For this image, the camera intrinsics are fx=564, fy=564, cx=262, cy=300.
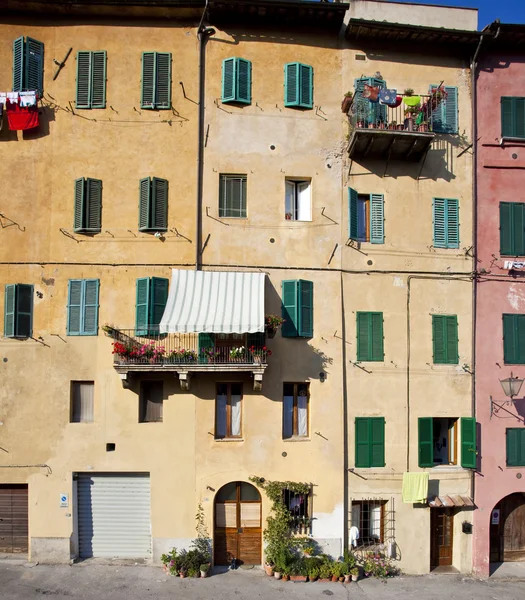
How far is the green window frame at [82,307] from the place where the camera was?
61.2 feet

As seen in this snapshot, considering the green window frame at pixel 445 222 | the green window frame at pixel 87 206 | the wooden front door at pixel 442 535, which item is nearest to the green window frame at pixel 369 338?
the green window frame at pixel 445 222

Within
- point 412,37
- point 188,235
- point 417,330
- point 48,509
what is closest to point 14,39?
point 188,235

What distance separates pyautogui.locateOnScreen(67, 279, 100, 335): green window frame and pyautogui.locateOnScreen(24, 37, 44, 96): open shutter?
6.74 m

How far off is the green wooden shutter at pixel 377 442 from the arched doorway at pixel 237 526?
161 inches

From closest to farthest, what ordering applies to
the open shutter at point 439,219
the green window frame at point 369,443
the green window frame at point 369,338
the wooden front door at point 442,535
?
the green window frame at point 369,443
the green window frame at point 369,338
the wooden front door at point 442,535
the open shutter at point 439,219

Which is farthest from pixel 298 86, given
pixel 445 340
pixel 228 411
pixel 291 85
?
pixel 228 411

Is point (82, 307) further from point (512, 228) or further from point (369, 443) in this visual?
point (512, 228)

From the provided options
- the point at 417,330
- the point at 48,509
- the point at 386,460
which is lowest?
the point at 48,509

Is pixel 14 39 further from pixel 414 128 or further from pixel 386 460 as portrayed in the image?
pixel 386 460

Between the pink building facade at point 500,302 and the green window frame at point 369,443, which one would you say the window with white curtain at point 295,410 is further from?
the pink building facade at point 500,302

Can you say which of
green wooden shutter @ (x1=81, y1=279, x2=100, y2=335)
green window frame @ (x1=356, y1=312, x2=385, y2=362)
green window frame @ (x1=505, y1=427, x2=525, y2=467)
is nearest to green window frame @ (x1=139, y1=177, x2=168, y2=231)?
green wooden shutter @ (x1=81, y1=279, x2=100, y2=335)

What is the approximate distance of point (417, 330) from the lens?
773 inches

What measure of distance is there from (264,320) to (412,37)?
1151 centimetres

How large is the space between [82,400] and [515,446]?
15.0 meters
